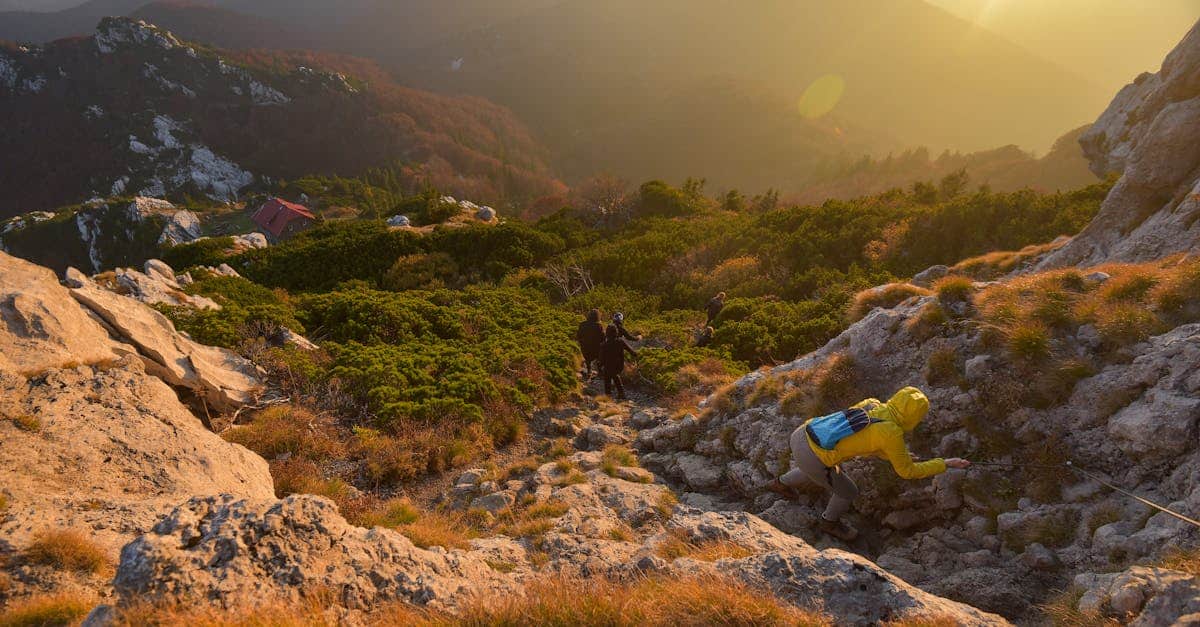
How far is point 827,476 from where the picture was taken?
5480mm

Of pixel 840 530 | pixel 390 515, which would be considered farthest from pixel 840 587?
pixel 390 515

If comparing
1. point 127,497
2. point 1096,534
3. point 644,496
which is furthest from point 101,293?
point 1096,534

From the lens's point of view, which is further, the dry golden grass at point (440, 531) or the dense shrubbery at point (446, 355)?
the dense shrubbery at point (446, 355)

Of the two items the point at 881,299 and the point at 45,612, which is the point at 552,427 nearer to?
the point at 881,299

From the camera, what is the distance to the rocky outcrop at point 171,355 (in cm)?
808

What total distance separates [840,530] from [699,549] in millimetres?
1748

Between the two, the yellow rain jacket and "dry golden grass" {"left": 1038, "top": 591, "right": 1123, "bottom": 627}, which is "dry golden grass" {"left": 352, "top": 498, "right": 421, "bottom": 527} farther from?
"dry golden grass" {"left": 1038, "top": 591, "right": 1123, "bottom": 627}

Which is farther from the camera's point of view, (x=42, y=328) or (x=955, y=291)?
(x=955, y=291)

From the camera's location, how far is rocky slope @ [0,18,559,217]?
8775cm

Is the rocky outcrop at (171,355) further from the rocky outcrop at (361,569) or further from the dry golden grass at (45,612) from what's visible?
the rocky outcrop at (361,569)

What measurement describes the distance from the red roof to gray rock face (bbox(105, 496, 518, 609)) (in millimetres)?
59516

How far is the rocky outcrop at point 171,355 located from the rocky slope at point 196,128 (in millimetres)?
79955

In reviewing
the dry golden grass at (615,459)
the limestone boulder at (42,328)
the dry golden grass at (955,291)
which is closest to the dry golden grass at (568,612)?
the dry golden grass at (615,459)

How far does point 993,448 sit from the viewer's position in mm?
5605
